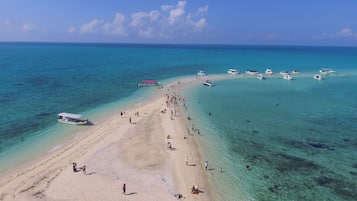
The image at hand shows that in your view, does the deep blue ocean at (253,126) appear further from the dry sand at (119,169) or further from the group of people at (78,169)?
the group of people at (78,169)

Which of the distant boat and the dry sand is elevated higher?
the distant boat

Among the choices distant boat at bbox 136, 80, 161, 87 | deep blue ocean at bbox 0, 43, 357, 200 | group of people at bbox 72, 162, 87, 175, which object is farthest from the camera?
distant boat at bbox 136, 80, 161, 87

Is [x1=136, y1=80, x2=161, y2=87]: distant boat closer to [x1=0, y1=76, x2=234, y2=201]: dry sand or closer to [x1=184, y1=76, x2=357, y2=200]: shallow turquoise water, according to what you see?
[x1=184, y1=76, x2=357, y2=200]: shallow turquoise water

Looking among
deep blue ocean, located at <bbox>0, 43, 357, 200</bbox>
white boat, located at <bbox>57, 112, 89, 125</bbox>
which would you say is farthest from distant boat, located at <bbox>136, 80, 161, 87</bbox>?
→ white boat, located at <bbox>57, 112, 89, 125</bbox>

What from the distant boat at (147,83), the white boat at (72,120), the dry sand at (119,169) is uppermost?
the distant boat at (147,83)

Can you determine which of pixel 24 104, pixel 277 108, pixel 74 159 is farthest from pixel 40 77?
pixel 277 108

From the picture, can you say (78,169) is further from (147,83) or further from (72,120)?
(147,83)

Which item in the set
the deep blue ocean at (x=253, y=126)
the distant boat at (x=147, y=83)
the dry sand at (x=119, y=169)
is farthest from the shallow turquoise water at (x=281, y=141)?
the distant boat at (x=147, y=83)

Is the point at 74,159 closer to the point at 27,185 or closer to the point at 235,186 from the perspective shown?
the point at 27,185
